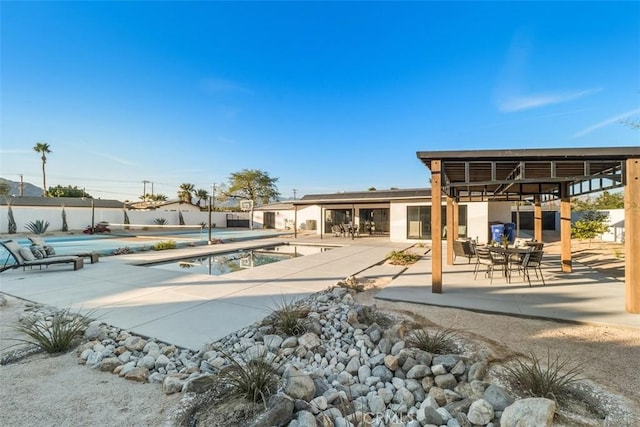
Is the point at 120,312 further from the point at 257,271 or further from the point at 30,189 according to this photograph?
the point at 30,189

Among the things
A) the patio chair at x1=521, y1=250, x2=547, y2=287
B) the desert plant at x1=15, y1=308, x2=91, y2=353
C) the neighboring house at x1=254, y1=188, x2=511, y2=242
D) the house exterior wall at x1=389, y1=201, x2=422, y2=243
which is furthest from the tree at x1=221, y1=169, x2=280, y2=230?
the desert plant at x1=15, y1=308, x2=91, y2=353

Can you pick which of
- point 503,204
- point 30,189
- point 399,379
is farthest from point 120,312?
point 30,189

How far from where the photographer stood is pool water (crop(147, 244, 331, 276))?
8898 millimetres

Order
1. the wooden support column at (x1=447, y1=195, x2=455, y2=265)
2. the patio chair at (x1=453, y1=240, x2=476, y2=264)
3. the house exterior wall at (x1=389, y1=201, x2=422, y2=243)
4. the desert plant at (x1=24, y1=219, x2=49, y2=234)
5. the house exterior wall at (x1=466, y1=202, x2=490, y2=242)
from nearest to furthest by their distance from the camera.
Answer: the patio chair at (x1=453, y1=240, x2=476, y2=264) → the wooden support column at (x1=447, y1=195, x2=455, y2=265) → the house exterior wall at (x1=466, y1=202, x2=490, y2=242) → the house exterior wall at (x1=389, y1=201, x2=422, y2=243) → the desert plant at (x1=24, y1=219, x2=49, y2=234)

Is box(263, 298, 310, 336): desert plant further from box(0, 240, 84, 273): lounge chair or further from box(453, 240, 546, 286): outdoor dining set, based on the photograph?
box(0, 240, 84, 273): lounge chair

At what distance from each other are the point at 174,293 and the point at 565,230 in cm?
952

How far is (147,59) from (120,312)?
998cm

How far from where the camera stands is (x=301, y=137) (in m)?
23.2

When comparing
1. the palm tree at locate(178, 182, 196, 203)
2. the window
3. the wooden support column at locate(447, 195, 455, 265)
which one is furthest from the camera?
the palm tree at locate(178, 182, 196, 203)

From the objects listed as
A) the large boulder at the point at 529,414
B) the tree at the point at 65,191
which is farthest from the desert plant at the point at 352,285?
the tree at the point at 65,191

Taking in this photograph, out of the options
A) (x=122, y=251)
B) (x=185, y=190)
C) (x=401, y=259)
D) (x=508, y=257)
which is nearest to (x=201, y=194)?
(x=185, y=190)

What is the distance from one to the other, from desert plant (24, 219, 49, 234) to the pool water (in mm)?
16320

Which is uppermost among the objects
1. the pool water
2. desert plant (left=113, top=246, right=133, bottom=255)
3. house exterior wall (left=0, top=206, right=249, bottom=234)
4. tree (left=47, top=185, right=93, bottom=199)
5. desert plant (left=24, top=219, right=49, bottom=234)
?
tree (left=47, top=185, right=93, bottom=199)

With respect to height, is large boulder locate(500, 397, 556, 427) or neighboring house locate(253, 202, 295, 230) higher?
neighboring house locate(253, 202, 295, 230)
